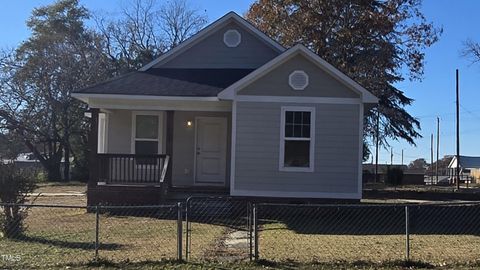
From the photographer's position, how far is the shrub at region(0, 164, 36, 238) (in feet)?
37.6

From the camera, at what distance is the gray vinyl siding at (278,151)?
1588 centimetres

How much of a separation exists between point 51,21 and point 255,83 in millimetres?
33219

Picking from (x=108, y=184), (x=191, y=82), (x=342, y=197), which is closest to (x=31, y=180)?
(x=108, y=184)

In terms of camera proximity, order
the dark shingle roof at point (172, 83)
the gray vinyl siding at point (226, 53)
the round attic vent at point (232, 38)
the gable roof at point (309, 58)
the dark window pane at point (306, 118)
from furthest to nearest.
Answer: the round attic vent at point (232, 38)
the gray vinyl siding at point (226, 53)
the dark shingle roof at point (172, 83)
the dark window pane at point (306, 118)
the gable roof at point (309, 58)

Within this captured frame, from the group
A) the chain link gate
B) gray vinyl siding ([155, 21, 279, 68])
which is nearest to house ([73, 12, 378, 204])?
the chain link gate

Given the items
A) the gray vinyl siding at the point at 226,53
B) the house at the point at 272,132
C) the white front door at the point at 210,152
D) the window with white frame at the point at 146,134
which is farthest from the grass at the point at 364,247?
the gray vinyl siding at the point at 226,53

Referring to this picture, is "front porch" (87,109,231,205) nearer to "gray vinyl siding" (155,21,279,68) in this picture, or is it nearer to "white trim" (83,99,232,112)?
"white trim" (83,99,232,112)

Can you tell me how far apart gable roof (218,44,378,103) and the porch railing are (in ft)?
8.66

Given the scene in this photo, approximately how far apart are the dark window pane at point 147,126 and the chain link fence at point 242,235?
10.4 ft

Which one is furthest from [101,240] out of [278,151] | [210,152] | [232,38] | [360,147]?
[232,38]

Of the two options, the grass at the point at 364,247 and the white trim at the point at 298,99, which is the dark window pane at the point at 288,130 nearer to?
the white trim at the point at 298,99

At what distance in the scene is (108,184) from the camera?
15992mm

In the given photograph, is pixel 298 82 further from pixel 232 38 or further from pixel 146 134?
pixel 146 134

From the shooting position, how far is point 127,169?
16172 millimetres
